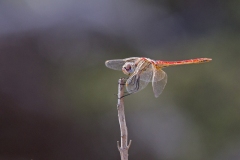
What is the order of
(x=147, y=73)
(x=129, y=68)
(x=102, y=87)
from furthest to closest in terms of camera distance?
(x=102, y=87) → (x=147, y=73) → (x=129, y=68)

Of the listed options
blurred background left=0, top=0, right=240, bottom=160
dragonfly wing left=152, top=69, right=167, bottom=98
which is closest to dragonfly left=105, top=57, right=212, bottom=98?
dragonfly wing left=152, top=69, right=167, bottom=98

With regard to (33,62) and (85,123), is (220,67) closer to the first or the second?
(85,123)

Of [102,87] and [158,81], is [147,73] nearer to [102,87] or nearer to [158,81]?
[158,81]

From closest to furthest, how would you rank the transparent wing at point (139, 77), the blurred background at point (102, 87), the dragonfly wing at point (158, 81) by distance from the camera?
1. the transparent wing at point (139, 77)
2. the dragonfly wing at point (158, 81)
3. the blurred background at point (102, 87)

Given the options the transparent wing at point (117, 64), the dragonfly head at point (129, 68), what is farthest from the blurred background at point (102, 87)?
the dragonfly head at point (129, 68)

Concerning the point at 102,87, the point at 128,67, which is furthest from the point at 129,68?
the point at 102,87

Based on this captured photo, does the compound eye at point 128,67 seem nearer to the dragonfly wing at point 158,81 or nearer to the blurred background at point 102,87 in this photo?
the dragonfly wing at point 158,81
